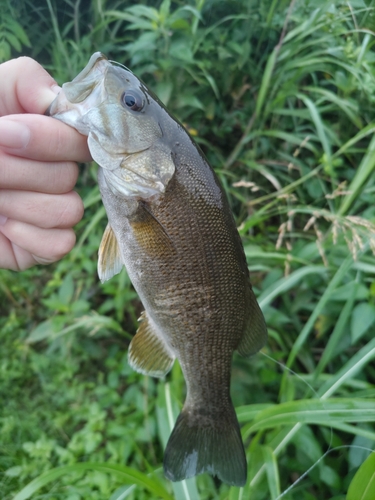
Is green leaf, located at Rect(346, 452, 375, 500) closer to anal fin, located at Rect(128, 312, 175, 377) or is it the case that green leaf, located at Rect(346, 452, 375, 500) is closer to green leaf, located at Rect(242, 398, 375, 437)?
green leaf, located at Rect(242, 398, 375, 437)

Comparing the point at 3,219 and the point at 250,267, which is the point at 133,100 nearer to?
the point at 3,219

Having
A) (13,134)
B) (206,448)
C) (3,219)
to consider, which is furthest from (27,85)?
(206,448)

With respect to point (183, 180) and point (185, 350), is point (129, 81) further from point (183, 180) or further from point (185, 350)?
point (185, 350)

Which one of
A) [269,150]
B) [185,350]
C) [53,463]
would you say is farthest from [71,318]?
[269,150]

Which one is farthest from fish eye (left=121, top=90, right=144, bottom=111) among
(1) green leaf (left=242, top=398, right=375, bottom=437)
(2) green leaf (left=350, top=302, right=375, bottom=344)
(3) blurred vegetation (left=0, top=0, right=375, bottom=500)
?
(2) green leaf (left=350, top=302, right=375, bottom=344)

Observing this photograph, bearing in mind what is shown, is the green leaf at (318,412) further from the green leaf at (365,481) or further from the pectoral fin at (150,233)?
the pectoral fin at (150,233)
